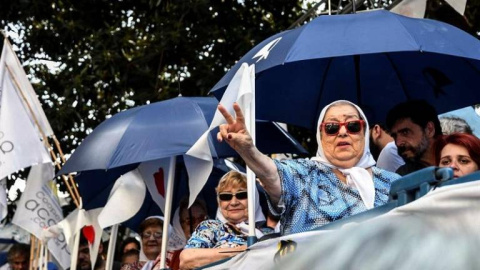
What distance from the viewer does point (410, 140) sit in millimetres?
6375

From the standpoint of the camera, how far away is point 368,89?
24.8ft

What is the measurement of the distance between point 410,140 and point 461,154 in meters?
0.95

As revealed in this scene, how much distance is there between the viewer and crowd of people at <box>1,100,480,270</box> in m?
5.15

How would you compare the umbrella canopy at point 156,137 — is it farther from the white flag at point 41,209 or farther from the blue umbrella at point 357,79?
the white flag at point 41,209

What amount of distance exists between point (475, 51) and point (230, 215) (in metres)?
1.62

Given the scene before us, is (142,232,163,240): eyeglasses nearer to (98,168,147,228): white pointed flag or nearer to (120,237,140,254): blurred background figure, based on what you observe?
(98,168,147,228): white pointed flag

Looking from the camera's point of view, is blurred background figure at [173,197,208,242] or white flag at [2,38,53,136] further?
white flag at [2,38,53,136]

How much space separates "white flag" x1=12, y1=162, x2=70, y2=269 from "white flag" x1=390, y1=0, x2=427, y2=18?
3265 mm

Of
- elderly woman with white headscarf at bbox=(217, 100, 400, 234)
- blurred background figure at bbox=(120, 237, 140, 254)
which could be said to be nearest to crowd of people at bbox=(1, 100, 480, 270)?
elderly woman with white headscarf at bbox=(217, 100, 400, 234)

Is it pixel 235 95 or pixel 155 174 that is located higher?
pixel 235 95

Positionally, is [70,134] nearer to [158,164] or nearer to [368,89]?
[158,164]

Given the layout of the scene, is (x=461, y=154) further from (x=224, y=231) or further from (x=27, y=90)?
(x=27, y=90)

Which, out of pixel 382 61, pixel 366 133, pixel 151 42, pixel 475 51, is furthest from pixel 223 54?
pixel 366 133

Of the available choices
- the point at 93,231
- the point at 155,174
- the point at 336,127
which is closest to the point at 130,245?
the point at 93,231
